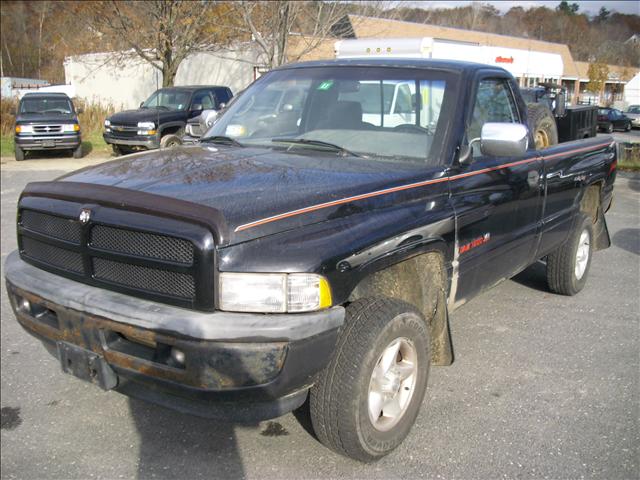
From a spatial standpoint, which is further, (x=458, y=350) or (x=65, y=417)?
(x=458, y=350)

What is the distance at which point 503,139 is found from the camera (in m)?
3.53

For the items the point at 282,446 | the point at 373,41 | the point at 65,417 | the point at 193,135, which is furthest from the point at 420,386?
the point at 373,41

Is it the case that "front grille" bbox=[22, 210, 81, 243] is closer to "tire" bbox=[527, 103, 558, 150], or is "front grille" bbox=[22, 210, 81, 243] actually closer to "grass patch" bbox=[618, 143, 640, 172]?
"tire" bbox=[527, 103, 558, 150]

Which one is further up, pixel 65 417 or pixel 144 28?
pixel 144 28

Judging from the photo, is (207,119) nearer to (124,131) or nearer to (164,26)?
(124,131)

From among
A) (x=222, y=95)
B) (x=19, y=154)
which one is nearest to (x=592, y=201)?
(x=222, y=95)

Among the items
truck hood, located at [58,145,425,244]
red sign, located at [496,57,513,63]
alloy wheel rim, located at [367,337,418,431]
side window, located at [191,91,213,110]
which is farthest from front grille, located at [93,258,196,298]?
side window, located at [191,91,213,110]

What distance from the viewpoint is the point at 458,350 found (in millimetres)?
4520

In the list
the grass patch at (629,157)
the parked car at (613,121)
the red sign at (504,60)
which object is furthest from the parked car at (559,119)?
the parked car at (613,121)

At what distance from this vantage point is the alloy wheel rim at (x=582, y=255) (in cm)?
556

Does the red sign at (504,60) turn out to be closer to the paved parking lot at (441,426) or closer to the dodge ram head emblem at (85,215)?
the paved parking lot at (441,426)

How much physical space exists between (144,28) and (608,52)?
1538 cm

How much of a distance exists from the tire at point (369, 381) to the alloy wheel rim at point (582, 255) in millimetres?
2957

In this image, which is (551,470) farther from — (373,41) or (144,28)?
(144,28)
